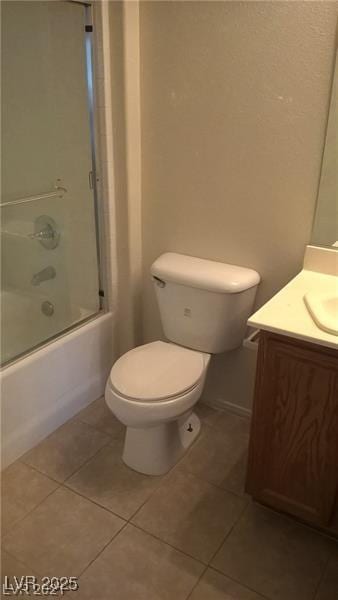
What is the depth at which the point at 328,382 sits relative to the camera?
1.33 m

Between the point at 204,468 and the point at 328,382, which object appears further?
the point at 204,468

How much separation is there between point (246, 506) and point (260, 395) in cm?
55

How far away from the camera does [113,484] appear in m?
1.84

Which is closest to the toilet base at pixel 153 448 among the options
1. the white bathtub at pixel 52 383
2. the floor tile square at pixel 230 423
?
the floor tile square at pixel 230 423

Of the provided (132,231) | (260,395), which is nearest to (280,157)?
(132,231)

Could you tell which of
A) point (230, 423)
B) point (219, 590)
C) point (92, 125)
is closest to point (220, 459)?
point (230, 423)

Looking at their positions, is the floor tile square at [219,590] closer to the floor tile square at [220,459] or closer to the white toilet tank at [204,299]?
the floor tile square at [220,459]

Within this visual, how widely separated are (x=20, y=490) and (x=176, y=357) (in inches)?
31.5

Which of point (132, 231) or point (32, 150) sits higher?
point (32, 150)

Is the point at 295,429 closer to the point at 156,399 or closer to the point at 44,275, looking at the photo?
the point at 156,399

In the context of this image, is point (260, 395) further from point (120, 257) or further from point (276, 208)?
point (120, 257)

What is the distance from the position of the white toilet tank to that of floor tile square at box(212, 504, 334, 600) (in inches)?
27.1

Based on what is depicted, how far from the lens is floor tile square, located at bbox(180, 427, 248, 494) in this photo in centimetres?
187

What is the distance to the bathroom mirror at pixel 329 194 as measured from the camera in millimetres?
1607
